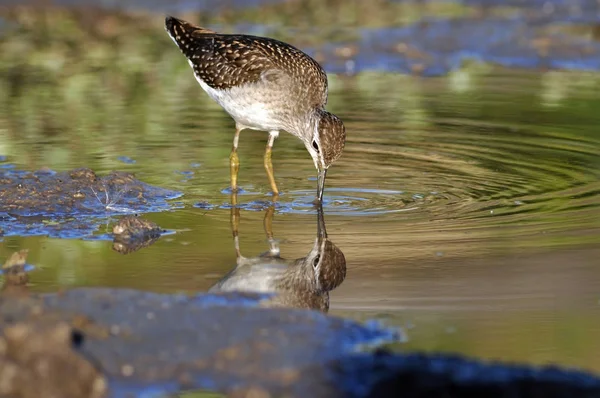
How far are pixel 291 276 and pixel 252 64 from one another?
3334 mm

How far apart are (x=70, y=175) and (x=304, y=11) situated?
34.0 ft

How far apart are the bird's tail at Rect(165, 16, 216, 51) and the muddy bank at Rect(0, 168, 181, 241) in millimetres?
2057

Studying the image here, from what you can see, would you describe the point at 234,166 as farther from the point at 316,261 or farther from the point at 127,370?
the point at 127,370

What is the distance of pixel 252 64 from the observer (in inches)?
388

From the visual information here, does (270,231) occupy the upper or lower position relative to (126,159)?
upper

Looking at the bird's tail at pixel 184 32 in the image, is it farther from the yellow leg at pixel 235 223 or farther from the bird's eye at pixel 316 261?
the bird's eye at pixel 316 261

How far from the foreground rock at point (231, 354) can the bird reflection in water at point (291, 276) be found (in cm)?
64

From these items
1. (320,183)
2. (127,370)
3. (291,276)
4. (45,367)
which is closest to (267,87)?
(320,183)

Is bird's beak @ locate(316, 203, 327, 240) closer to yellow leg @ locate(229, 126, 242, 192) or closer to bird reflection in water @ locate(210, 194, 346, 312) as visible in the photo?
bird reflection in water @ locate(210, 194, 346, 312)

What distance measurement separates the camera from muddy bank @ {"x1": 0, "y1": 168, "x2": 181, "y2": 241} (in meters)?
7.98

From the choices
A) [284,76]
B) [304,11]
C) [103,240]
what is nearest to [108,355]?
[103,240]

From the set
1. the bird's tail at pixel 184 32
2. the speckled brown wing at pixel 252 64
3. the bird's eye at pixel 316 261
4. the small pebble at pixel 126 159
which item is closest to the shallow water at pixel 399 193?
the small pebble at pixel 126 159

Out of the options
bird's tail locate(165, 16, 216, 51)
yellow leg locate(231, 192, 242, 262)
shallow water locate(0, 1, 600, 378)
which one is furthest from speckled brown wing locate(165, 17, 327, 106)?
yellow leg locate(231, 192, 242, 262)

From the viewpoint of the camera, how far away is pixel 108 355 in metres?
5.26
